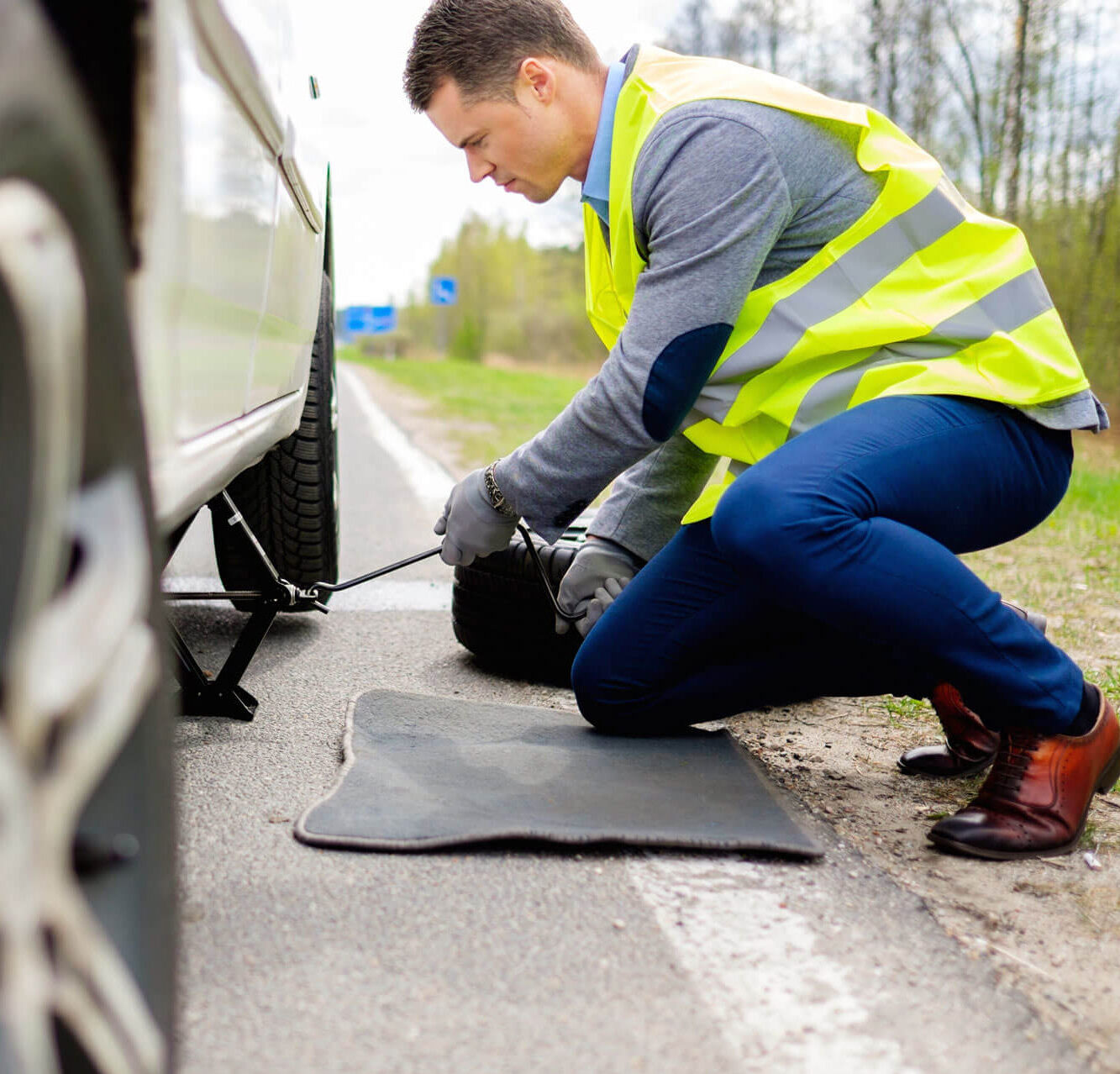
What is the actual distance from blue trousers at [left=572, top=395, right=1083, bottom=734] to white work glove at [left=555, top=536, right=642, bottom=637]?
253 millimetres

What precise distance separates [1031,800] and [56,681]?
5.33ft

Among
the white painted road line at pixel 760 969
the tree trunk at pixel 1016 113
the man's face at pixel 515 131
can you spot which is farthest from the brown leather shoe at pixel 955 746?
the tree trunk at pixel 1016 113

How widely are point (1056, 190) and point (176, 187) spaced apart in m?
15.2

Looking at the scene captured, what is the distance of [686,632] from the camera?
7.67 feet

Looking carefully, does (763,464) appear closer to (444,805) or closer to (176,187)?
(444,805)

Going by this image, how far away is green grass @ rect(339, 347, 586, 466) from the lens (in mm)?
9664

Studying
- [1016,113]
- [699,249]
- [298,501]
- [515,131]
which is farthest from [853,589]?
[1016,113]

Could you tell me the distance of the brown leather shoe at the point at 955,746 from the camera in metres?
2.35

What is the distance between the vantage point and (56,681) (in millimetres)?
780

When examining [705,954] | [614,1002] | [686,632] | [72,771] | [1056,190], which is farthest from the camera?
Result: [1056,190]

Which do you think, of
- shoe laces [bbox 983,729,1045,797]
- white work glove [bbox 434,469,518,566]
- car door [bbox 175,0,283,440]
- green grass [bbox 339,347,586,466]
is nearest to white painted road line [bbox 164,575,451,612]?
white work glove [bbox 434,469,518,566]

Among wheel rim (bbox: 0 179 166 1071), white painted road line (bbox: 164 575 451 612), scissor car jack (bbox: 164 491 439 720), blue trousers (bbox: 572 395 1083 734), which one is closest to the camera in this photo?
wheel rim (bbox: 0 179 166 1071)

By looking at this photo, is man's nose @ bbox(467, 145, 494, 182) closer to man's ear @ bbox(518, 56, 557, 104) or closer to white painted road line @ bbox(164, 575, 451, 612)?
man's ear @ bbox(518, 56, 557, 104)

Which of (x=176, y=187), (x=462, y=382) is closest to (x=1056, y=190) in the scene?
(x=462, y=382)
